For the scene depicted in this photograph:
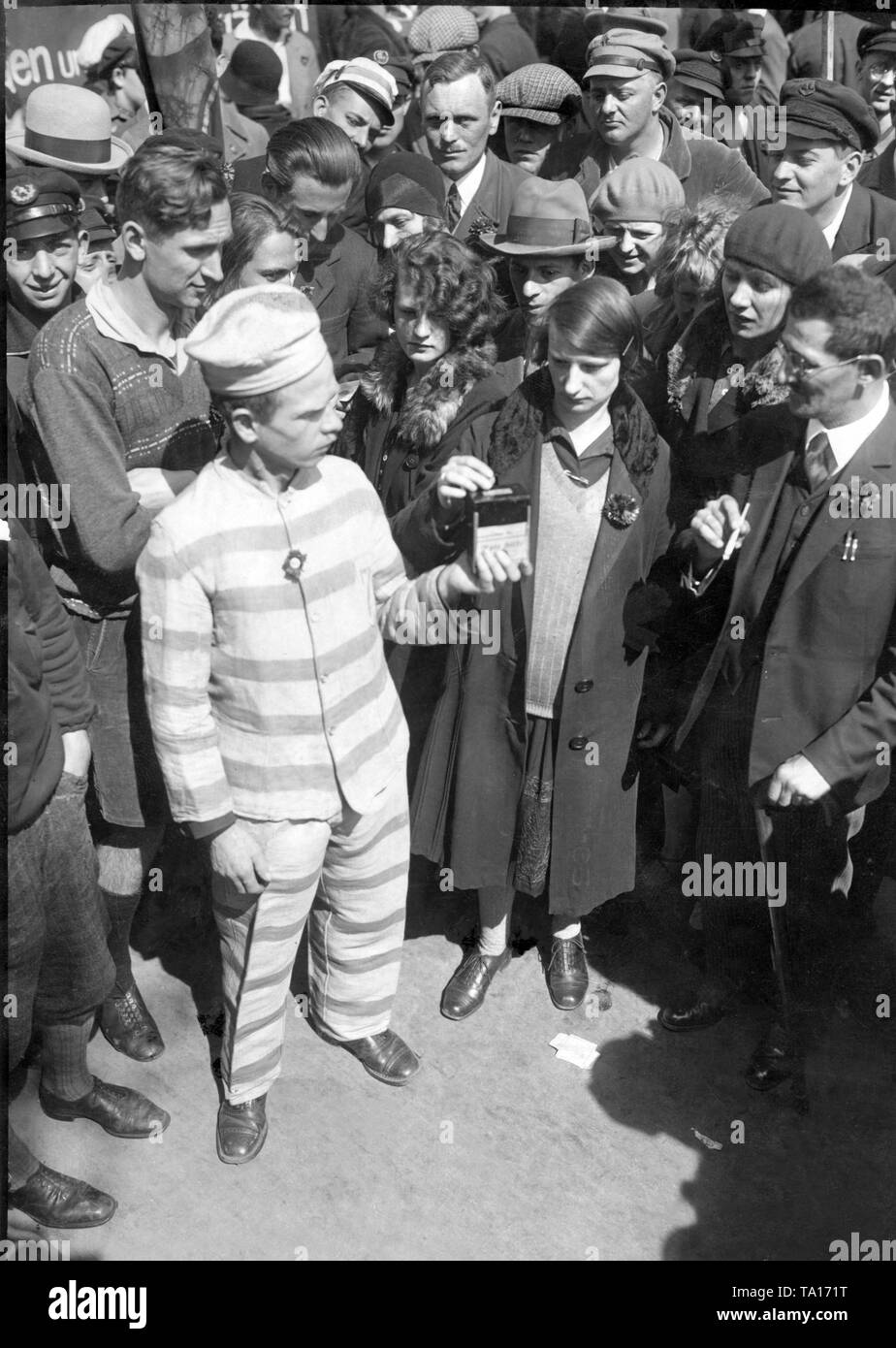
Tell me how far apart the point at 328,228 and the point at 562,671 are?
2.30 metres

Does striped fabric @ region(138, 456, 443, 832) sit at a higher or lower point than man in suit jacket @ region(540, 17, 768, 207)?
lower

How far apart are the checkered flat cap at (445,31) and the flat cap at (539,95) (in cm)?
→ 52

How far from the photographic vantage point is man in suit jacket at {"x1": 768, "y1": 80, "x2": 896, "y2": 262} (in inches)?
171

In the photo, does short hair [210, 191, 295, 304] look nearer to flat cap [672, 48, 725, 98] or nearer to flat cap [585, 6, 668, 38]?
flat cap [585, 6, 668, 38]

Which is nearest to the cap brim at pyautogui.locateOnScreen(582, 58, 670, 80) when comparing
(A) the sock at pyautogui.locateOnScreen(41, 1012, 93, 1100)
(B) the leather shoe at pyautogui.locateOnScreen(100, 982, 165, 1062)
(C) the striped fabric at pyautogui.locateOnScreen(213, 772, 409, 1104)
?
(C) the striped fabric at pyautogui.locateOnScreen(213, 772, 409, 1104)

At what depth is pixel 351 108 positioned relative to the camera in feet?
19.0

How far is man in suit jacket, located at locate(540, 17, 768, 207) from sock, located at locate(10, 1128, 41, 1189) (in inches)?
162

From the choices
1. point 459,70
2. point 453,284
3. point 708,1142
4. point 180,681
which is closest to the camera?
point 180,681

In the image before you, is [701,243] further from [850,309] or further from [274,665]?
[274,665]

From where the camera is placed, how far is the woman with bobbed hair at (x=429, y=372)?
11.4 feet

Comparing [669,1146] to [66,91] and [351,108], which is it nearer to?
[66,91]

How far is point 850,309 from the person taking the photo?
9.44 ft

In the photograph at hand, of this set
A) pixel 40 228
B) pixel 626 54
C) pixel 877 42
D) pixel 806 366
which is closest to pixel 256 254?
pixel 40 228

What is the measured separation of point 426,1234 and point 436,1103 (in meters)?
0.44
